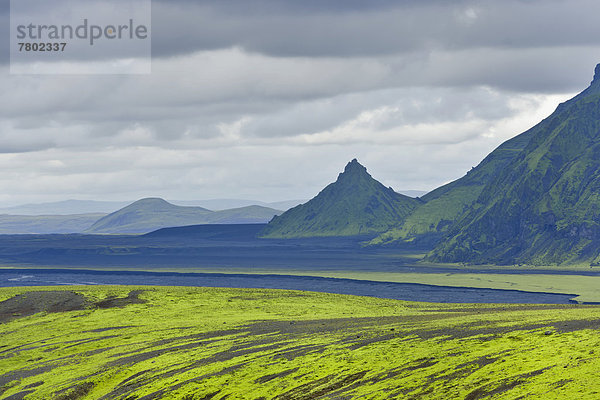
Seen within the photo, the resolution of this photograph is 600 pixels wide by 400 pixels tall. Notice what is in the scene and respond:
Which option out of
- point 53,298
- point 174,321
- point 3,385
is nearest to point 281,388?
point 3,385

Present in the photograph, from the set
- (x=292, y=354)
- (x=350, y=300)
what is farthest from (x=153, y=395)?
(x=350, y=300)

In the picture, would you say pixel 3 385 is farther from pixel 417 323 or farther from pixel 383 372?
pixel 417 323

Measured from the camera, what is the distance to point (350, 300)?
112500 mm

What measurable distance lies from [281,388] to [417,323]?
2335 cm

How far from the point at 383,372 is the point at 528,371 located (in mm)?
9982

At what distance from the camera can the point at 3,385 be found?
6269 centimetres

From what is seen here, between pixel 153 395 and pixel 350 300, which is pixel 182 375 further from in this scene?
pixel 350 300

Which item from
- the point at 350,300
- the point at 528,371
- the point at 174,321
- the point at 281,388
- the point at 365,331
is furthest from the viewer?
the point at 350,300

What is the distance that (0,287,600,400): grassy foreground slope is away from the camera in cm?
5025

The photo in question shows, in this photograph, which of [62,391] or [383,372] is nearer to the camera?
[383,372]

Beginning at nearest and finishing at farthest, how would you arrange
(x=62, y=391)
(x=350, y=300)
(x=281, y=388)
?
(x=281, y=388), (x=62, y=391), (x=350, y=300)

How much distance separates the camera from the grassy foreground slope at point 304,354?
50250 millimetres

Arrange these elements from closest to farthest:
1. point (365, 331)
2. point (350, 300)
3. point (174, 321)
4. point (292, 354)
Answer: point (292, 354) < point (365, 331) < point (174, 321) < point (350, 300)

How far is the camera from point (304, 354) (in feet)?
206
